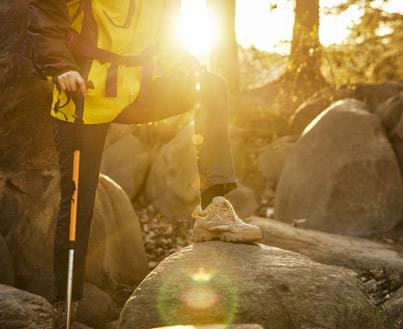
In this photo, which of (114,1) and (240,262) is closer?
(240,262)

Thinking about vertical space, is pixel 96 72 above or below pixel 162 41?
below

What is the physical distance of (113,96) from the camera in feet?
12.0

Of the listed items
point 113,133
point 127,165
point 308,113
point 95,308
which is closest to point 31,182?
point 113,133

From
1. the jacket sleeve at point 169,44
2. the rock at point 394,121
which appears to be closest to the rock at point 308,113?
the rock at point 394,121

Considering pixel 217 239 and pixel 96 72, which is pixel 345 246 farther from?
pixel 96 72

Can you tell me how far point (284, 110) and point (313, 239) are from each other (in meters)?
7.33

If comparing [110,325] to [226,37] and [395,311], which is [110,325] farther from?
[226,37]

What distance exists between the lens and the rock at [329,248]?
534cm

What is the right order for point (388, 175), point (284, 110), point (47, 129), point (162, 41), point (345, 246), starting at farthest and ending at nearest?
point (284, 110) → point (388, 175) → point (345, 246) → point (47, 129) → point (162, 41)

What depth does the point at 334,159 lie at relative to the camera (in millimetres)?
7758

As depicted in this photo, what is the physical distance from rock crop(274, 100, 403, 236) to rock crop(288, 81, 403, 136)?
2292 millimetres

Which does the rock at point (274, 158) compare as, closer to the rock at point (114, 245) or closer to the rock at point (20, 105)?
the rock at point (114, 245)

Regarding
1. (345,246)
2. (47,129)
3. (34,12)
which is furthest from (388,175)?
(34,12)

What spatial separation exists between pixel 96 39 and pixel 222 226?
167 centimetres
